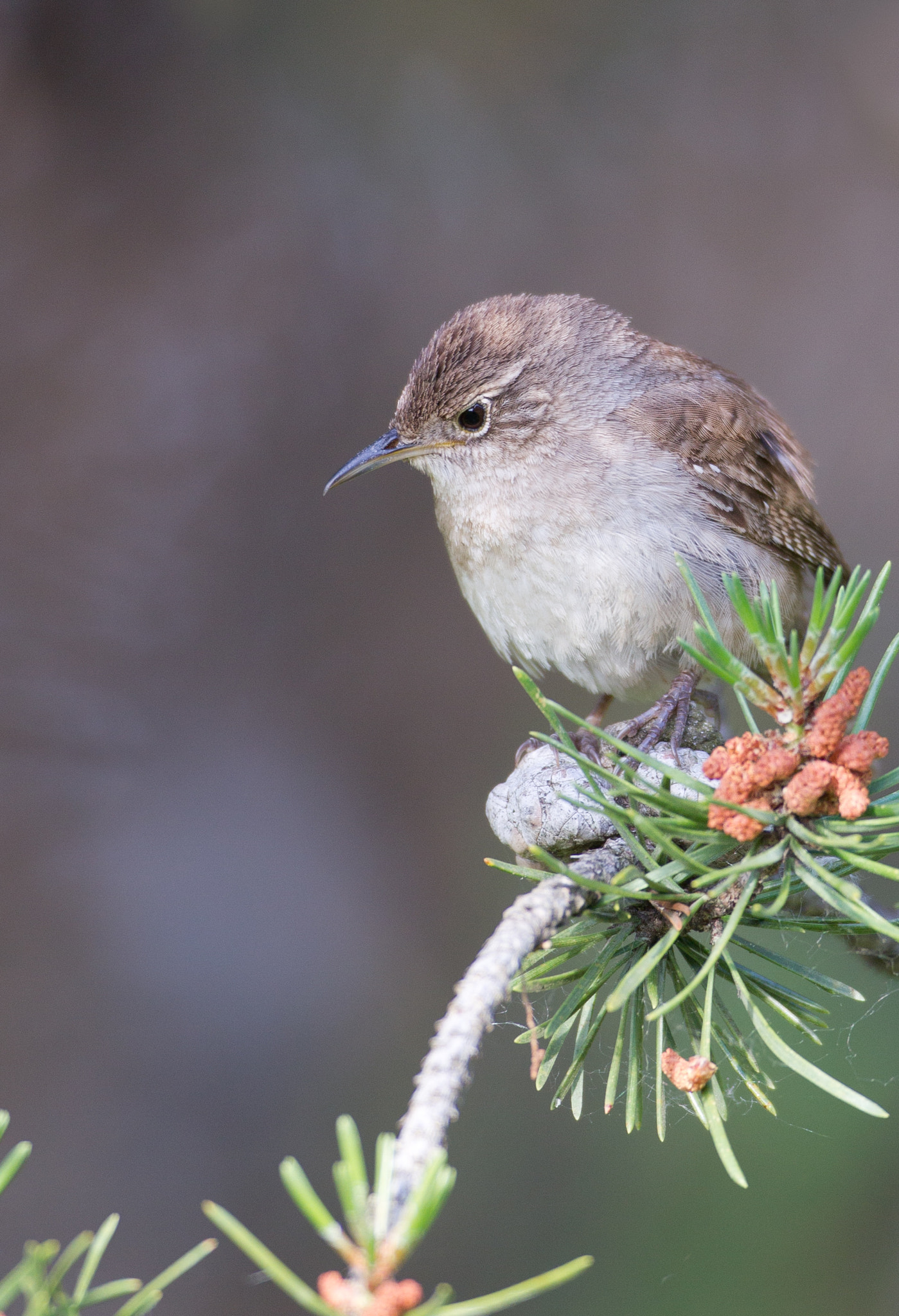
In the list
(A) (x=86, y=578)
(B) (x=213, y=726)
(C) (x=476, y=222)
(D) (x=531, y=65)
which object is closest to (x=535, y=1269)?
(B) (x=213, y=726)

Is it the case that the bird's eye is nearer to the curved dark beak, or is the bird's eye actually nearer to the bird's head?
the bird's head

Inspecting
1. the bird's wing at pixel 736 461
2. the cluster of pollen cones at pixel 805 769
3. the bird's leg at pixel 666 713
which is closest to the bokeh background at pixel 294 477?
the bird's wing at pixel 736 461

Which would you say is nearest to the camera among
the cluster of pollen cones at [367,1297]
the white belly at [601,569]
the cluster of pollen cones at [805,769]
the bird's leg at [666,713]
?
the cluster of pollen cones at [367,1297]

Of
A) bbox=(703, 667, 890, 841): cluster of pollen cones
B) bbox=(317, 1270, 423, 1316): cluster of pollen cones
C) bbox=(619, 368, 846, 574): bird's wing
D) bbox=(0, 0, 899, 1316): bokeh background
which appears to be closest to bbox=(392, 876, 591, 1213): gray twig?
bbox=(317, 1270, 423, 1316): cluster of pollen cones

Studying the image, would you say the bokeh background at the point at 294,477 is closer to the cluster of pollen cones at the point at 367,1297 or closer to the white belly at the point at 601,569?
the white belly at the point at 601,569

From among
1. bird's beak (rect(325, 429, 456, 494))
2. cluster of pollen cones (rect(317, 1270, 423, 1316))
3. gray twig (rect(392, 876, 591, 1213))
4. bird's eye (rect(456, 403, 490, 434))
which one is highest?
bird's beak (rect(325, 429, 456, 494))

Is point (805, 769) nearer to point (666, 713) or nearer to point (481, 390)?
point (666, 713)
